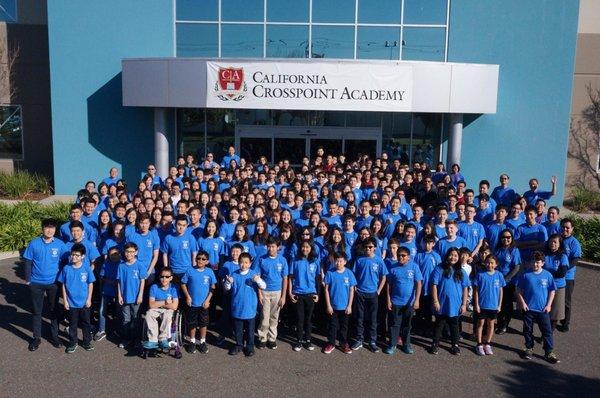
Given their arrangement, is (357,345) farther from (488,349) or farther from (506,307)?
(506,307)

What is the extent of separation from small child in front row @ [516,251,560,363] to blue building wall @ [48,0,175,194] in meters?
12.9

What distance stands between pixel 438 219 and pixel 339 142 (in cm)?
966

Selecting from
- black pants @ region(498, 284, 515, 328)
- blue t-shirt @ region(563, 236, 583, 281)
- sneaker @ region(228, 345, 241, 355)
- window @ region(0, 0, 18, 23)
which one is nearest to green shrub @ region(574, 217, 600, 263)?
blue t-shirt @ region(563, 236, 583, 281)

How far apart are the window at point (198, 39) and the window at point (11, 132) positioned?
6587 millimetres

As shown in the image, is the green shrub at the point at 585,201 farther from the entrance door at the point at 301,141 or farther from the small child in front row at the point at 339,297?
the small child in front row at the point at 339,297

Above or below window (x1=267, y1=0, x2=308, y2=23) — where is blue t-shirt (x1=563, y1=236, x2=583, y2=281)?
below

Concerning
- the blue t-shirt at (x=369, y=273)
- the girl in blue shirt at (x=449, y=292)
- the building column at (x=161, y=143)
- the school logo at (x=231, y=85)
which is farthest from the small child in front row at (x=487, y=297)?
the building column at (x=161, y=143)

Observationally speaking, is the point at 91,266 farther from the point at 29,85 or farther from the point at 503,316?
the point at 29,85

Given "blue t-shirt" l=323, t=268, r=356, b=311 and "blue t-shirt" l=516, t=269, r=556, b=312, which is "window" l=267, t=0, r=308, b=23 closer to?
"blue t-shirt" l=323, t=268, r=356, b=311

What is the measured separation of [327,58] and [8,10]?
35.4ft

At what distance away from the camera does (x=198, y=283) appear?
6.76m

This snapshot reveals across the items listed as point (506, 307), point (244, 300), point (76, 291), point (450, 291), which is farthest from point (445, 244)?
point (76, 291)

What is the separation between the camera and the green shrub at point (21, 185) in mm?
17312

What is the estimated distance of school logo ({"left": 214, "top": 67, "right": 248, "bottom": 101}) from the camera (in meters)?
Result: 15.1
